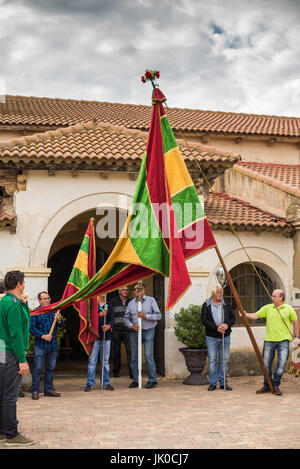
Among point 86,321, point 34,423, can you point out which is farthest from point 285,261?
point 34,423

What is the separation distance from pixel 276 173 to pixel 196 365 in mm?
8250

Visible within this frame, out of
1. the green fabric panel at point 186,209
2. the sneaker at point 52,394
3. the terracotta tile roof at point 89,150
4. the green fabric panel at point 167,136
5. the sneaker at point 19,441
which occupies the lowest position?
the sneaker at point 52,394

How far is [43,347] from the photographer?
905 cm

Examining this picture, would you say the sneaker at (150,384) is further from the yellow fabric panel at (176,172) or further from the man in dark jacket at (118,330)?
the yellow fabric panel at (176,172)

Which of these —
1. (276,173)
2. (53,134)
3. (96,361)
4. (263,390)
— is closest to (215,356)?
(263,390)

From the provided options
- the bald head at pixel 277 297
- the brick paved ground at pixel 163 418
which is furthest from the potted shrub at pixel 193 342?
the bald head at pixel 277 297

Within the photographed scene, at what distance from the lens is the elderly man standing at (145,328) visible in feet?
32.6

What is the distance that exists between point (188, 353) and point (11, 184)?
15.9 feet

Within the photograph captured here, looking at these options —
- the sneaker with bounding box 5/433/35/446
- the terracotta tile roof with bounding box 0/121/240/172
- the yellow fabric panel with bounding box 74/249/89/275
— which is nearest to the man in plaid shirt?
the yellow fabric panel with bounding box 74/249/89/275

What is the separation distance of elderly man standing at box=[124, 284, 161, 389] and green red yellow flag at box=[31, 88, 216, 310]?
229 cm

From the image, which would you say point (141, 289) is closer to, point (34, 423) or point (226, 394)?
point (226, 394)

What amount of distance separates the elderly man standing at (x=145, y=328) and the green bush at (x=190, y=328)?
0.80 metres

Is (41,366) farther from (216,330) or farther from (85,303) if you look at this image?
(216,330)

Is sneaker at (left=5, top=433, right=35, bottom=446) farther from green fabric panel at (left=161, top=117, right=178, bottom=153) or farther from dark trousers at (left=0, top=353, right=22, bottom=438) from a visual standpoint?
green fabric panel at (left=161, top=117, right=178, bottom=153)
